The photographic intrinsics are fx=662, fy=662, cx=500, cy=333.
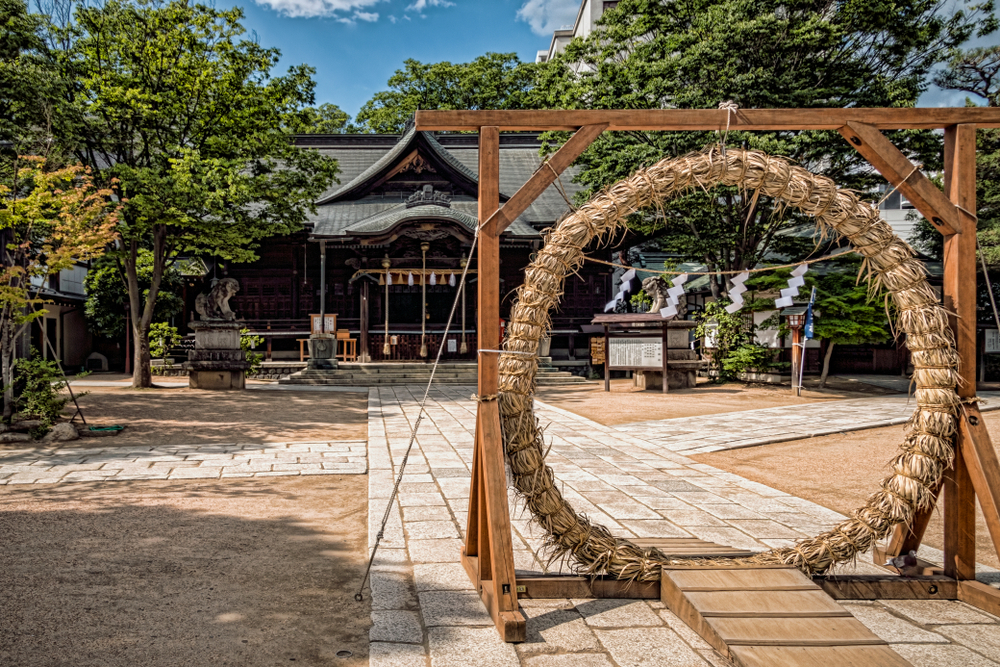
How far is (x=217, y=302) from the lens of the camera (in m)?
14.4

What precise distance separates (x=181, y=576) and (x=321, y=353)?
1375 centimetres

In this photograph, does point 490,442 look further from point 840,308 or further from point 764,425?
point 840,308

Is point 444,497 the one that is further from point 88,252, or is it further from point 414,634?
point 88,252

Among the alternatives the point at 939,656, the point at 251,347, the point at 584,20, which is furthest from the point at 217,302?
the point at 584,20

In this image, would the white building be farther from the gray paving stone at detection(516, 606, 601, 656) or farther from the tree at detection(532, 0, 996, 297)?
the gray paving stone at detection(516, 606, 601, 656)

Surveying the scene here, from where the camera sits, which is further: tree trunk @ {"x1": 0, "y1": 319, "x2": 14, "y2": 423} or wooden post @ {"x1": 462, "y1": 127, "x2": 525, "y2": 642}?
tree trunk @ {"x1": 0, "y1": 319, "x2": 14, "y2": 423}

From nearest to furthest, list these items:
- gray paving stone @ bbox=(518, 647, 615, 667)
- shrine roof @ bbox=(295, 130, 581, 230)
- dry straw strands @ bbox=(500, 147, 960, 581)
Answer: gray paving stone @ bbox=(518, 647, 615, 667)
dry straw strands @ bbox=(500, 147, 960, 581)
shrine roof @ bbox=(295, 130, 581, 230)

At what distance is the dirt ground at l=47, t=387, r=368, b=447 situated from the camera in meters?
8.52

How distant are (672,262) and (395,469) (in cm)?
1355

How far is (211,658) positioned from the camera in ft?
9.09

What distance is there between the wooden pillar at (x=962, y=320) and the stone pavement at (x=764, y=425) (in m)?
4.33

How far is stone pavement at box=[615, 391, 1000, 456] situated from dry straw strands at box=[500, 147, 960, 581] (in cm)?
435

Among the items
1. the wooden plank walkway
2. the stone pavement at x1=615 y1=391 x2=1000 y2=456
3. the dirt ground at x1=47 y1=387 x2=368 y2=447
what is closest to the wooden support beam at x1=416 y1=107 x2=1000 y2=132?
the wooden plank walkway

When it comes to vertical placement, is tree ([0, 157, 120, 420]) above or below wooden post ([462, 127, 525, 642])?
above
